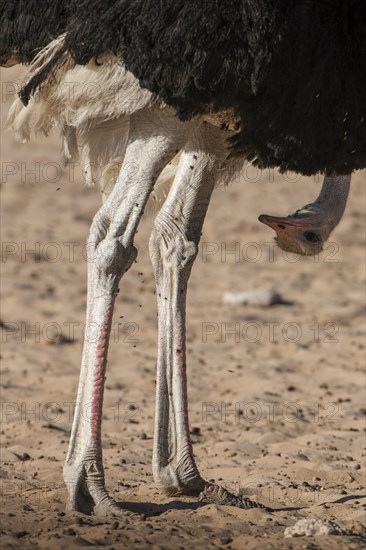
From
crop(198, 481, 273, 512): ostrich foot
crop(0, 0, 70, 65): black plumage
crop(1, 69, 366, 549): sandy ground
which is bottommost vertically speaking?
crop(198, 481, 273, 512): ostrich foot

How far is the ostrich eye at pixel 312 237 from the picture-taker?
5.66 m

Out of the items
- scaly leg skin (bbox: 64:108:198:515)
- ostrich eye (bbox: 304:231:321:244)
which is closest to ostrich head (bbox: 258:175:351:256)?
ostrich eye (bbox: 304:231:321:244)

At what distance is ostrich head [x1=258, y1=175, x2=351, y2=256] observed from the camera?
5.66 metres

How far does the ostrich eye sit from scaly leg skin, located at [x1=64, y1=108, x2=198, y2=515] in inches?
29.7

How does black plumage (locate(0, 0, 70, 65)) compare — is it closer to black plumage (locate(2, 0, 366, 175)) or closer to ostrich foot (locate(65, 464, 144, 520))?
black plumage (locate(2, 0, 366, 175))

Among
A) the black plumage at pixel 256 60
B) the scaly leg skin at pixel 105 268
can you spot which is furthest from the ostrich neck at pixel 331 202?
the scaly leg skin at pixel 105 268

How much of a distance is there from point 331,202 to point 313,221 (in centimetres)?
14

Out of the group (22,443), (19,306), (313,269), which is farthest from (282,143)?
(313,269)

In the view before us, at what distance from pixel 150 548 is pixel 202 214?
1796 mm

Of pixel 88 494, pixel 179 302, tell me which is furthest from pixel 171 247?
pixel 88 494

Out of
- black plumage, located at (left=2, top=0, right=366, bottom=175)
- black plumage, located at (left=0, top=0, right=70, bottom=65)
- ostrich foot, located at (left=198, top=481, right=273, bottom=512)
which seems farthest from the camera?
ostrich foot, located at (left=198, top=481, right=273, bottom=512)

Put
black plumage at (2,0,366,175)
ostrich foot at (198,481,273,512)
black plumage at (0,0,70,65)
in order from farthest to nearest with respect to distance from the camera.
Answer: ostrich foot at (198,481,273,512)
black plumage at (0,0,70,65)
black plumage at (2,0,366,175)

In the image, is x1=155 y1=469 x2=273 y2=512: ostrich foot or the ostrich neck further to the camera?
the ostrich neck

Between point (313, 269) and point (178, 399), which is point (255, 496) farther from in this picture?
point (313, 269)
